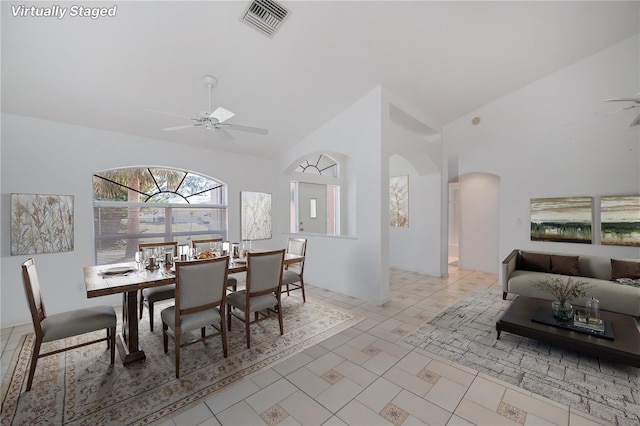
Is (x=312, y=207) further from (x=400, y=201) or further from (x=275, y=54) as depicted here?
(x=275, y=54)

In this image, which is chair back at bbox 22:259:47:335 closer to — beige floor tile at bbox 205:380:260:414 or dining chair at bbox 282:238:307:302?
beige floor tile at bbox 205:380:260:414

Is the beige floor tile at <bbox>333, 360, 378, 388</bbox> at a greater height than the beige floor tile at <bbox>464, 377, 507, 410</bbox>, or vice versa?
the beige floor tile at <bbox>333, 360, 378, 388</bbox>

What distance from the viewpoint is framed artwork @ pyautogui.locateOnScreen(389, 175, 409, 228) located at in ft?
21.6

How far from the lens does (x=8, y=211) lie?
3346mm

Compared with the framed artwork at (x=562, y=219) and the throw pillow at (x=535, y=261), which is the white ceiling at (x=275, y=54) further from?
the throw pillow at (x=535, y=261)

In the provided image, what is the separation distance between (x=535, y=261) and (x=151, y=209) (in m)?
6.59

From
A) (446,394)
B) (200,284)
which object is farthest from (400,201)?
(200,284)

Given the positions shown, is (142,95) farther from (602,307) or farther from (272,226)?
(602,307)

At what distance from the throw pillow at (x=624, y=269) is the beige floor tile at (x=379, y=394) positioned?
161 inches

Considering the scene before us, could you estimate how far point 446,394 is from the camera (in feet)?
7.14

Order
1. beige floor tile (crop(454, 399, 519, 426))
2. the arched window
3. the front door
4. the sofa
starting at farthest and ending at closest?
the front door < the arched window < the sofa < beige floor tile (crop(454, 399, 519, 426))

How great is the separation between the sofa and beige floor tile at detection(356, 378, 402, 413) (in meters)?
3.10

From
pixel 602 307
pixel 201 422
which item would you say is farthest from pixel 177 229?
pixel 602 307

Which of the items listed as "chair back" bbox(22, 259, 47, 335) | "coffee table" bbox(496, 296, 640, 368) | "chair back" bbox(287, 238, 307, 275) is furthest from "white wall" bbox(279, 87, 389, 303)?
"chair back" bbox(22, 259, 47, 335)
